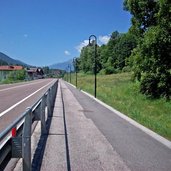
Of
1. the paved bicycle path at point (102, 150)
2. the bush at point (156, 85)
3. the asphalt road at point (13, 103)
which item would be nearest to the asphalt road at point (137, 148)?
the paved bicycle path at point (102, 150)

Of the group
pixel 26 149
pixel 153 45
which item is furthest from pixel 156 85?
pixel 26 149

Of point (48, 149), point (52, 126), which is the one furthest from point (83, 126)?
point (48, 149)

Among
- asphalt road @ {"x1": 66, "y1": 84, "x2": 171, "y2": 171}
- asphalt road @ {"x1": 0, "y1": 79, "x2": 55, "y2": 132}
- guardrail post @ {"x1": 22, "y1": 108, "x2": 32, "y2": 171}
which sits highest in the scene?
guardrail post @ {"x1": 22, "y1": 108, "x2": 32, "y2": 171}

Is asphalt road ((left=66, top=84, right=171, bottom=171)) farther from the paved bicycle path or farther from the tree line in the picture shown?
Result: the tree line

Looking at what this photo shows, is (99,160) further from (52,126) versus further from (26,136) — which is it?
(52,126)

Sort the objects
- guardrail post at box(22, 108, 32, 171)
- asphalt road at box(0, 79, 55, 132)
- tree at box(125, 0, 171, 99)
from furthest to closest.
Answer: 1. tree at box(125, 0, 171, 99)
2. asphalt road at box(0, 79, 55, 132)
3. guardrail post at box(22, 108, 32, 171)

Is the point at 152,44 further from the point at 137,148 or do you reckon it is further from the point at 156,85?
the point at 137,148

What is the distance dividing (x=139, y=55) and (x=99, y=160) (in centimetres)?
1901

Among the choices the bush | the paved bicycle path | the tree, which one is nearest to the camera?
the paved bicycle path

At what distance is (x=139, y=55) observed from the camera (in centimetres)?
2644

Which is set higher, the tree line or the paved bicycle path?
the tree line

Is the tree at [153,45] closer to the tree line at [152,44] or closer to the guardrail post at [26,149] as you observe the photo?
the tree line at [152,44]

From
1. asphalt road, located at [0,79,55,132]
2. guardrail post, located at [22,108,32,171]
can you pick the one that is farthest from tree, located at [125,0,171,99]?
guardrail post, located at [22,108,32,171]

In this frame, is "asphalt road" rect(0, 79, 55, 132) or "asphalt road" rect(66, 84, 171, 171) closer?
"asphalt road" rect(66, 84, 171, 171)
